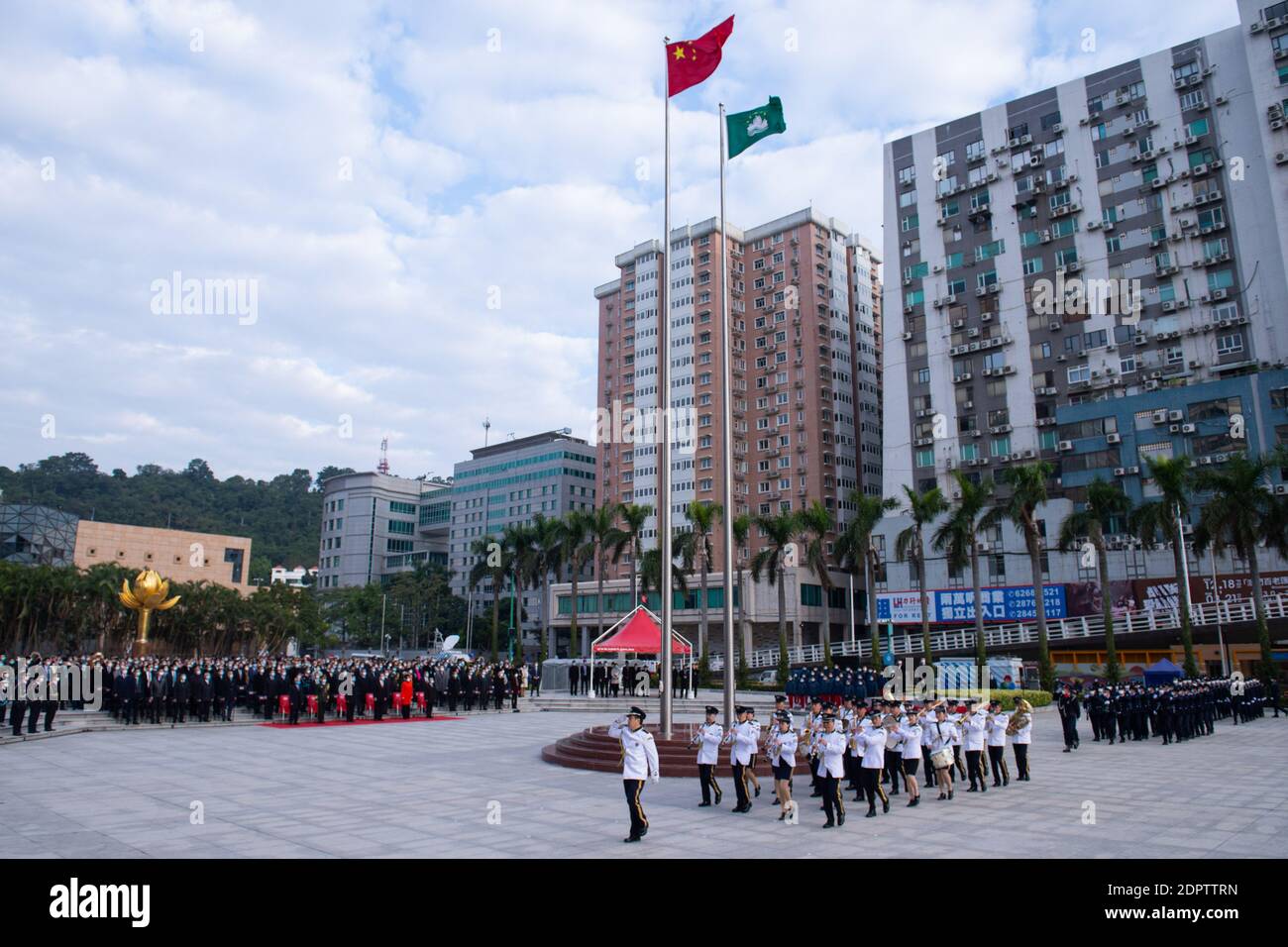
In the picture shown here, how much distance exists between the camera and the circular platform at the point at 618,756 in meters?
17.6

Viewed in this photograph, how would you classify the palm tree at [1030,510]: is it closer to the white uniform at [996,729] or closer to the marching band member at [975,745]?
the white uniform at [996,729]

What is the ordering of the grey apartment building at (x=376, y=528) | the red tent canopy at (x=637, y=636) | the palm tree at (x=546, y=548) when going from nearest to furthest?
the red tent canopy at (x=637, y=636) < the palm tree at (x=546, y=548) < the grey apartment building at (x=376, y=528)

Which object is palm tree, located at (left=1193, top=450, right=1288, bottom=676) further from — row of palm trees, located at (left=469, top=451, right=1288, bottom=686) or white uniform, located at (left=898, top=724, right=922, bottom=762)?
white uniform, located at (left=898, top=724, right=922, bottom=762)

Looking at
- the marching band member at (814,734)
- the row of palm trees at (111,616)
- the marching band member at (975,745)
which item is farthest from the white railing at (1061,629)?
the row of palm trees at (111,616)

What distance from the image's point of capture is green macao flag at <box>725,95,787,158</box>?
19156mm

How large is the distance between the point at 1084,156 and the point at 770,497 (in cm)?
3878

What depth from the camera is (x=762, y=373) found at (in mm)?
86562

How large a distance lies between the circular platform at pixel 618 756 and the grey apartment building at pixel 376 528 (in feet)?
340

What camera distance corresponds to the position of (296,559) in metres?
128

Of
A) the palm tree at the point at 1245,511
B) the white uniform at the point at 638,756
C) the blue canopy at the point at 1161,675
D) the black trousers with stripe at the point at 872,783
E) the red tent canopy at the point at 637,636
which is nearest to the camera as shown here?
the white uniform at the point at 638,756

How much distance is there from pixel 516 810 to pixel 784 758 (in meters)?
4.20

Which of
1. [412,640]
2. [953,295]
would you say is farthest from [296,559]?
[953,295]

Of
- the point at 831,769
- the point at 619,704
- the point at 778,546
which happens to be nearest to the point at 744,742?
the point at 831,769

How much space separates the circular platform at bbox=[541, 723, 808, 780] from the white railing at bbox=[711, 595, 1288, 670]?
1626cm
